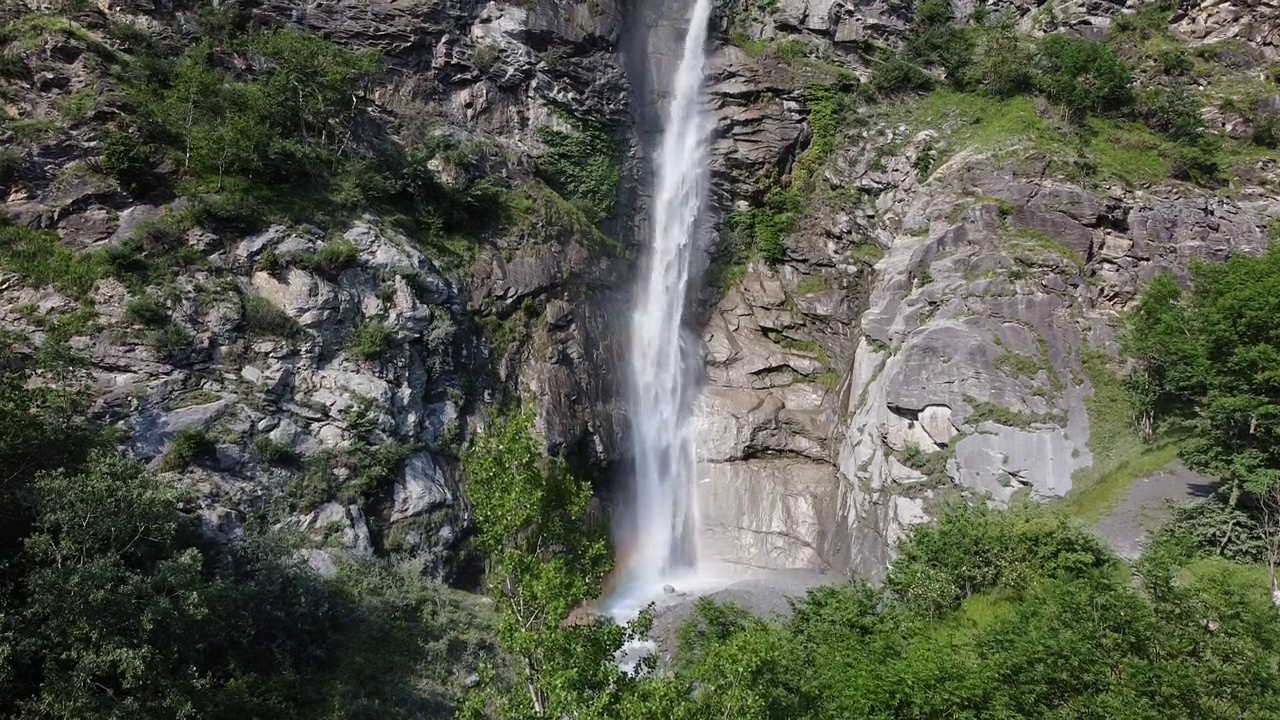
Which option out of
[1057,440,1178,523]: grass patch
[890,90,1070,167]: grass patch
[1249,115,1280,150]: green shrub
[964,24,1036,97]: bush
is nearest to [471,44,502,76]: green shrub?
[890,90,1070,167]: grass patch

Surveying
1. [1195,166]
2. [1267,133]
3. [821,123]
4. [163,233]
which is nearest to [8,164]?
[163,233]

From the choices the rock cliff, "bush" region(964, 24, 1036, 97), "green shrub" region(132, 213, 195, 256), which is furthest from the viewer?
"bush" region(964, 24, 1036, 97)

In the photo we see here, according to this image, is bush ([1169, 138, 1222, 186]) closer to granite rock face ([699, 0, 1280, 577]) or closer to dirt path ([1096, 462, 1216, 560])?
granite rock face ([699, 0, 1280, 577])

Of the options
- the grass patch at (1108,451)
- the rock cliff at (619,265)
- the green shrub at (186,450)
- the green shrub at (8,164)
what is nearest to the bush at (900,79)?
the rock cliff at (619,265)

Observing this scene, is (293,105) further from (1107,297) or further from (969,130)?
(1107,297)

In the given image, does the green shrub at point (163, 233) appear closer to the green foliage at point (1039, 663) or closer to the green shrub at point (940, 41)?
the green foliage at point (1039, 663)

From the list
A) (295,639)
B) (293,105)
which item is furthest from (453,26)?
(295,639)
